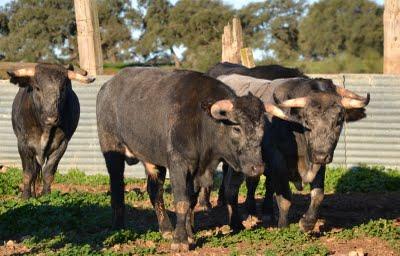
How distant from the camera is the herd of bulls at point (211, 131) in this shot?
903 centimetres

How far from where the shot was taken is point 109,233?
32.5 feet

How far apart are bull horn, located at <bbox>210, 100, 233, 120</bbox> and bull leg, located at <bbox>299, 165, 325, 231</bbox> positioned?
5.69 ft

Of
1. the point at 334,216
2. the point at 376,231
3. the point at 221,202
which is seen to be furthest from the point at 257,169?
the point at 221,202

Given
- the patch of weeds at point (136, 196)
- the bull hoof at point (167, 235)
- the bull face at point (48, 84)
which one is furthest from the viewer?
the patch of weeds at point (136, 196)

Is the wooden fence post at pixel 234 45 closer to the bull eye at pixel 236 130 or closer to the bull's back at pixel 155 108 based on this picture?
the bull's back at pixel 155 108

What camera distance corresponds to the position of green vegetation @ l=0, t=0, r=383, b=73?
1912 inches

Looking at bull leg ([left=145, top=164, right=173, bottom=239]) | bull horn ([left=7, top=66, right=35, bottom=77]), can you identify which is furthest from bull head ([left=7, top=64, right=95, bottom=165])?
bull leg ([left=145, top=164, right=173, bottom=239])

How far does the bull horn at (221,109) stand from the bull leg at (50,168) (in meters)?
5.04

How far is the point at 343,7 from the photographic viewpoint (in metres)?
49.8

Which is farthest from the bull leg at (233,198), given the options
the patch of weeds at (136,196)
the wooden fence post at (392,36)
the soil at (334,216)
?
the wooden fence post at (392,36)

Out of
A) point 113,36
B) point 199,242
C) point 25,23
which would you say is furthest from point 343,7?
point 199,242

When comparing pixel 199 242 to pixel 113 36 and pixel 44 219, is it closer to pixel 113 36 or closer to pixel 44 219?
pixel 44 219

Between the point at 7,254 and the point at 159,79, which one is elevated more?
the point at 159,79

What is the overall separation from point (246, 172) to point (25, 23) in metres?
47.7
